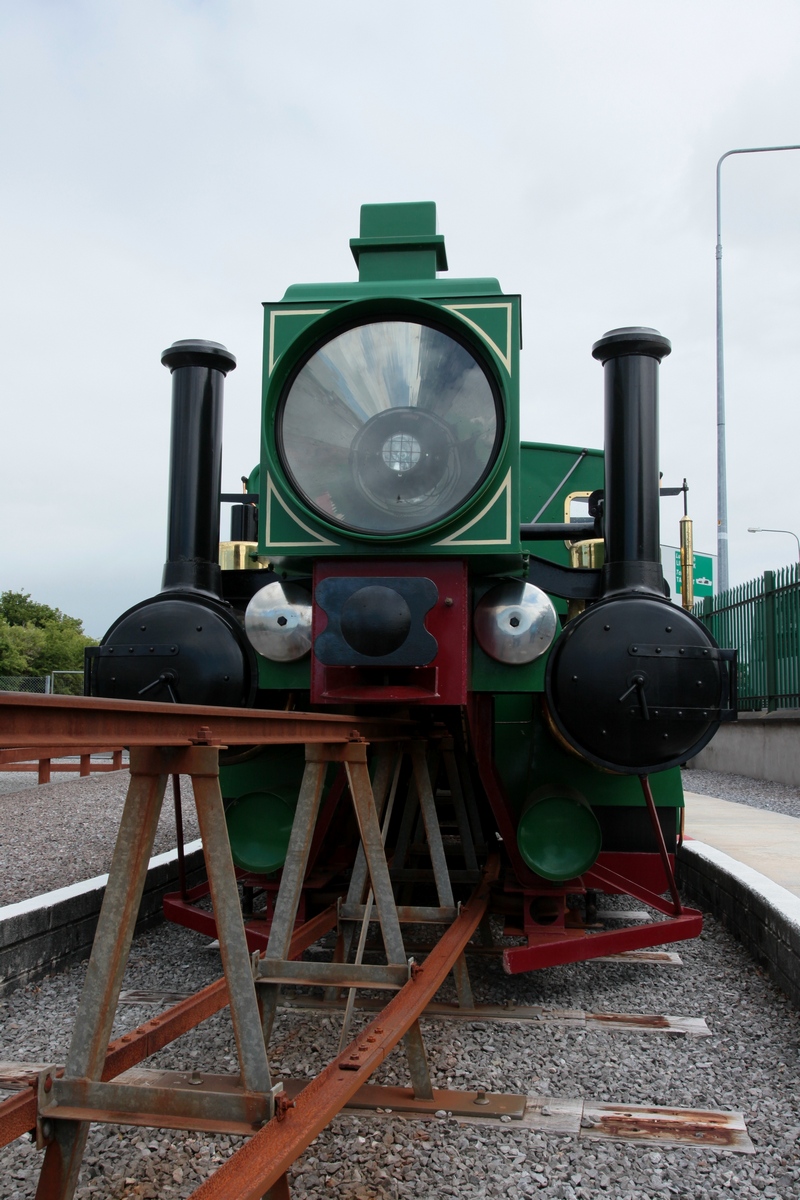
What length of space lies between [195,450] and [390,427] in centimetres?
118

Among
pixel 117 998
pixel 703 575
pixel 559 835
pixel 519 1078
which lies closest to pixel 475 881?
pixel 559 835

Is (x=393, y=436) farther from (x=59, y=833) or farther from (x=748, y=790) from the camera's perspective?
(x=748, y=790)

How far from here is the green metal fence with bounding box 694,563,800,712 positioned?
1214cm

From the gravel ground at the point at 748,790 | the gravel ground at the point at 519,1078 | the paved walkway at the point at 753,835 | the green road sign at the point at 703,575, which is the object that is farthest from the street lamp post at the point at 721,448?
the gravel ground at the point at 519,1078

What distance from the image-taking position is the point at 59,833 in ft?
27.0

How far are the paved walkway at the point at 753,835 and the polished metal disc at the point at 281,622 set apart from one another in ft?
9.00

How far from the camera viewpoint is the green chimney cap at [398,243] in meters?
4.09

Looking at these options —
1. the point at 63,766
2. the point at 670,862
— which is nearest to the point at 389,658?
the point at 670,862

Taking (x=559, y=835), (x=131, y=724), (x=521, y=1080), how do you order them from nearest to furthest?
(x=131, y=724)
(x=521, y=1080)
(x=559, y=835)

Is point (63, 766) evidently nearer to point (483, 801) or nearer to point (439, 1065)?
point (483, 801)

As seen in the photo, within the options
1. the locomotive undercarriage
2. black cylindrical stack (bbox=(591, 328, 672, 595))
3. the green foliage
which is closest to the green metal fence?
the locomotive undercarriage

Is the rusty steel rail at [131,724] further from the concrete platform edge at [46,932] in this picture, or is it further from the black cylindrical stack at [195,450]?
the concrete platform edge at [46,932]

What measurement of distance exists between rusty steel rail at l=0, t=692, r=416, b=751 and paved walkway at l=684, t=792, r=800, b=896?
3552 mm

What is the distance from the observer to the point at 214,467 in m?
4.23
